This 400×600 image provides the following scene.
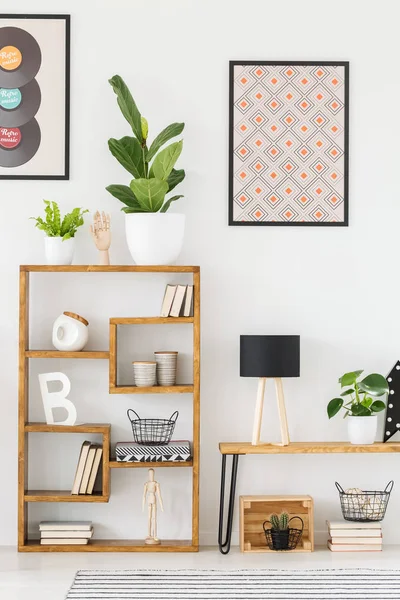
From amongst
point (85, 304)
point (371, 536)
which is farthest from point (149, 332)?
point (371, 536)

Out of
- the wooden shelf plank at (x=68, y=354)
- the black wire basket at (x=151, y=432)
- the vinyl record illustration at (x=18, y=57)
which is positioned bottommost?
the black wire basket at (x=151, y=432)

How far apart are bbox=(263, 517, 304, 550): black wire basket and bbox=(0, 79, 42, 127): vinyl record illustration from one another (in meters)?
2.18

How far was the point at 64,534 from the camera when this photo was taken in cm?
352

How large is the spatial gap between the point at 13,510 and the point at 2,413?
45 cm

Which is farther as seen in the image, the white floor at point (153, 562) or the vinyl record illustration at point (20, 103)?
the vinyl record illustration at point (20, 103)

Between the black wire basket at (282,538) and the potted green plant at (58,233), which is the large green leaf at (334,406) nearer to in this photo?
the black wire basket at (282,538)

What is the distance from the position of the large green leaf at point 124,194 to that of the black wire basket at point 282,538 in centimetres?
156

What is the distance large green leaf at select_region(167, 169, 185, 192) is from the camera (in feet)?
11.8

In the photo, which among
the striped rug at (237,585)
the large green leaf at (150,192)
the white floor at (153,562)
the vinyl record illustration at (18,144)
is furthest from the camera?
the vinyl record illustration at (18,144)

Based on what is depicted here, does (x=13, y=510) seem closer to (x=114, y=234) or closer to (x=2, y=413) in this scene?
A: (x=2, y=413)

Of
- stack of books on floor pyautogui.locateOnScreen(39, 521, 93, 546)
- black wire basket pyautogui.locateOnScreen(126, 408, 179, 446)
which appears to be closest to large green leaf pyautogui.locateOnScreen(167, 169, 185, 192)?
black wire basket pyautogui.locateOnScreen(126, 408, 179, 446)

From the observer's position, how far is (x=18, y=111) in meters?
3.72

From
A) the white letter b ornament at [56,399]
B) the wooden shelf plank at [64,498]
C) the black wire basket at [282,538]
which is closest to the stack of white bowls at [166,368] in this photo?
the white letter b ornament at [56,399]

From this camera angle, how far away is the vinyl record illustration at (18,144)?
12.2 feet
